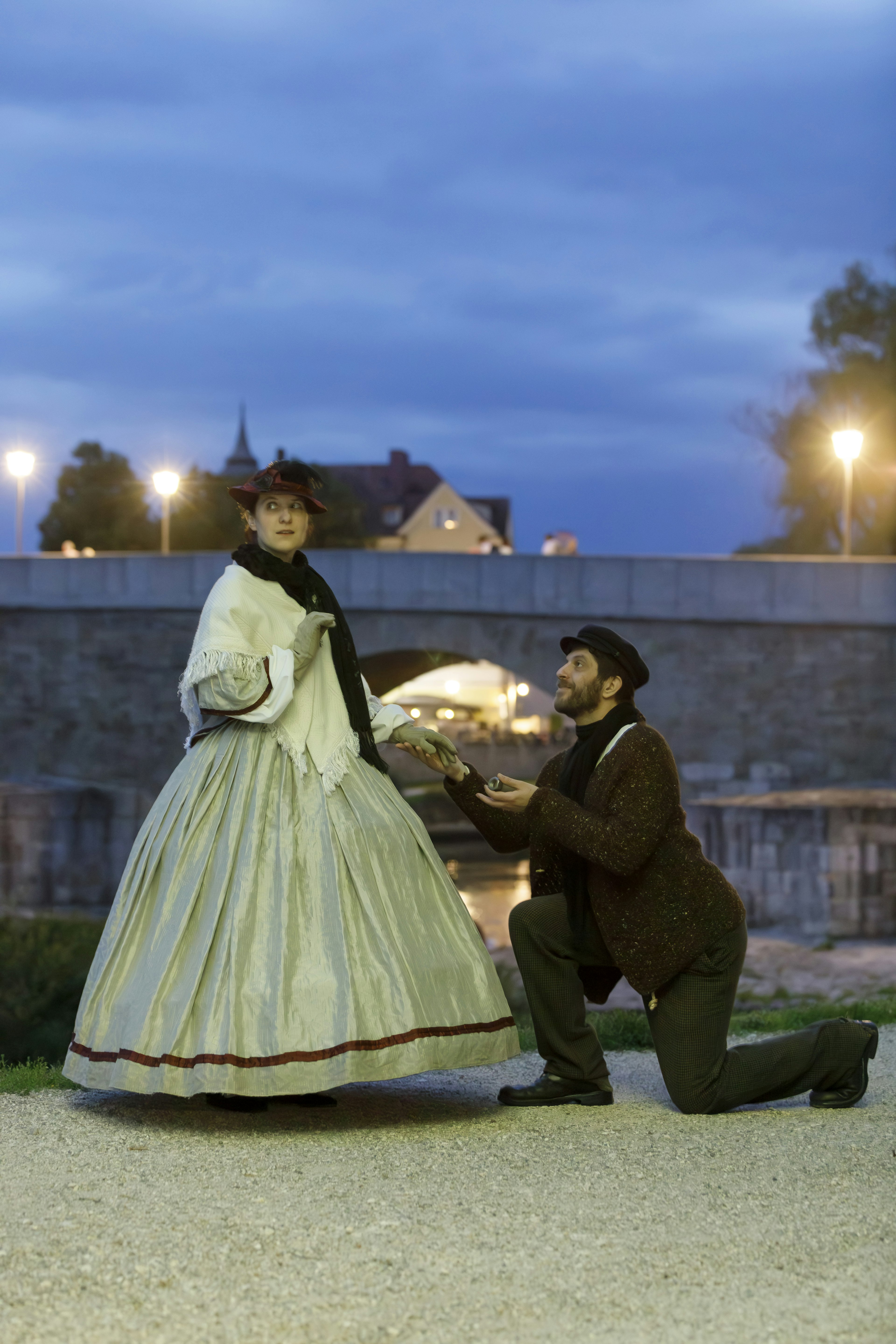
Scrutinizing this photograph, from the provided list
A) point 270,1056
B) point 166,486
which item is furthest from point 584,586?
point 270,1056

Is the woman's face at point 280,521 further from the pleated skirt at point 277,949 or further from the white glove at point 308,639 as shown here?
the pleated skirt at point 277,949

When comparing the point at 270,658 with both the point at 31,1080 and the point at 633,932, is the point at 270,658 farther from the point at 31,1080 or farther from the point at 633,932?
the point at 31,1080

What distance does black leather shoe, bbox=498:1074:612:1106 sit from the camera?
470 centimetres

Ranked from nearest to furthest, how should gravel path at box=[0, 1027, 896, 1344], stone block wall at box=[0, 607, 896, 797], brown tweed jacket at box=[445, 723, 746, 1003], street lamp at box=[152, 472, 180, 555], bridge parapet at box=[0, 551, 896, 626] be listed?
gravel path at box=[0, 1027, 896, 1344]
brown tweed jacket at box=[445, 723, 746, 1003]
bridge parapet at box=[0, 551, 896, 626]
stone block wall at box=[0, 607, 896, 797]
street lamp at box=[152, 472, 180, 555]

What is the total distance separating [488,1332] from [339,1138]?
1.52 meters

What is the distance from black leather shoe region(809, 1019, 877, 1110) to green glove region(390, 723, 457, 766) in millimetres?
1558

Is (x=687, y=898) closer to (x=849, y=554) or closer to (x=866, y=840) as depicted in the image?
(x=866, y=840)

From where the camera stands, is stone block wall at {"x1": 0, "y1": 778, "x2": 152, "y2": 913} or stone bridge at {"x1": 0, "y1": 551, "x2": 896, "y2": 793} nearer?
stone block wall at {"x1": 0, "y1": 778, "x2": 152, "y2": 913}

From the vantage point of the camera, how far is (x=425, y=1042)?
4191mm

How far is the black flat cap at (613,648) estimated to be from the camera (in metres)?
4.73

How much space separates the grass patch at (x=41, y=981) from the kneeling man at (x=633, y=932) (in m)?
3.73

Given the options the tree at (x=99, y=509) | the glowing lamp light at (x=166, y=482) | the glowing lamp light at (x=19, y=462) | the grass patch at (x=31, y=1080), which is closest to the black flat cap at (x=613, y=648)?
the grass patch at (x=31, y=1080)

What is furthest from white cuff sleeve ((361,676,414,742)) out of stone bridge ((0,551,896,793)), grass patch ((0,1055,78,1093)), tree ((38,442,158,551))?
tree ((38,442,158,551))

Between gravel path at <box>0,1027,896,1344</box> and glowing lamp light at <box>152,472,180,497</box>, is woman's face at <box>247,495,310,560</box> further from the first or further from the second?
glowing lamp light at <box>152,472,180,497</box>
